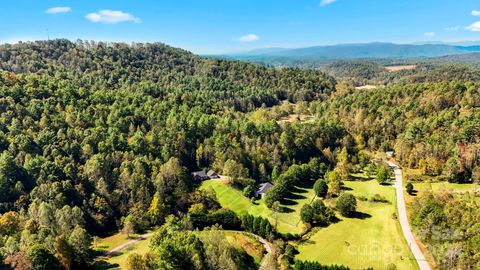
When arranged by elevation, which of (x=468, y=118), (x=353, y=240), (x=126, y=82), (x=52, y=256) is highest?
(x=126, y=82)

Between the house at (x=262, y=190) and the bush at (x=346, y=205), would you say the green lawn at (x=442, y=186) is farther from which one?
the house at (x=262, y=190)

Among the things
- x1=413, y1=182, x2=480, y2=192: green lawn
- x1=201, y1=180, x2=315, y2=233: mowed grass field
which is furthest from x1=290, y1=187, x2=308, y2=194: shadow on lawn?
x1=413, y1=182, x2=480, y2=192: green lawn

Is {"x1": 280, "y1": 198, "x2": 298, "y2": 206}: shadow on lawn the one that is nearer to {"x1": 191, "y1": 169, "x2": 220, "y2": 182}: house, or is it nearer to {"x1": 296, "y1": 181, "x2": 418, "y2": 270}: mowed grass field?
{"x1": 296, "y1": 181, "x2": 418, "y2": 270}: mowed grass field

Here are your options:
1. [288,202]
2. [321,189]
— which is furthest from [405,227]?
[288,202]

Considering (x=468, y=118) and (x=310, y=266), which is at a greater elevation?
(x=468, y=118)

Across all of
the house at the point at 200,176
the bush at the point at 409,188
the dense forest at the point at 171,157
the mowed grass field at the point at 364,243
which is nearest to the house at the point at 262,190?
the dense forest at the point at 171,157

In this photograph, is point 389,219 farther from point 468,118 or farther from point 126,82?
point 126,82

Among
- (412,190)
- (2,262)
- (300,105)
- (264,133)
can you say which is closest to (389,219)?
(412,190)
